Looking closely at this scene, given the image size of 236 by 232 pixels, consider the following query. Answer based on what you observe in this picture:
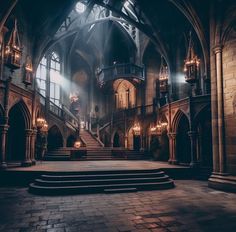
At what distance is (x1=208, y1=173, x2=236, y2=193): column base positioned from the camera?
8773 mm

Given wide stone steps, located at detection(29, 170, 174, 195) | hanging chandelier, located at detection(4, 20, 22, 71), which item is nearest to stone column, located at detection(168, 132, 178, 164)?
wide stone steps, located at detection(29, 170, 174, 195)

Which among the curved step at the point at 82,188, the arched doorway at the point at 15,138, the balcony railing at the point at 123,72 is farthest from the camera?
the balcony railing at the point at 123,72

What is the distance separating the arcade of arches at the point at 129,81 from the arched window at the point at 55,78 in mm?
115

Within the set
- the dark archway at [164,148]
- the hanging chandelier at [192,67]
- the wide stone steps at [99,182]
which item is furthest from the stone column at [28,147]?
the dark archway at [164,148]

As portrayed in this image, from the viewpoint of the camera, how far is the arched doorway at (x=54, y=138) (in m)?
20.8

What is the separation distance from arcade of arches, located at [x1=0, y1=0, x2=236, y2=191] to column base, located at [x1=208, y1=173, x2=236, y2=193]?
4cm

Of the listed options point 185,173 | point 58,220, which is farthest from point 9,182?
point 185,173

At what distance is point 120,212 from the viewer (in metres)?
5.93

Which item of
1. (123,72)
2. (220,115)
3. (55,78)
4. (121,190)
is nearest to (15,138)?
(121,190)

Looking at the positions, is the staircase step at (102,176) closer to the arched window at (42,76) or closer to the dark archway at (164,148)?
the dark archway at (164,148)

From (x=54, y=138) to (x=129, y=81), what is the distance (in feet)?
33.2

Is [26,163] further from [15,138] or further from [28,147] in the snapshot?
[15,138]

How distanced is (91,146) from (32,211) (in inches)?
563

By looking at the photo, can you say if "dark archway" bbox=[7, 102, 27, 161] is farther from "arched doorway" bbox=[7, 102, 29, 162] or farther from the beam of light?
the beam of light
